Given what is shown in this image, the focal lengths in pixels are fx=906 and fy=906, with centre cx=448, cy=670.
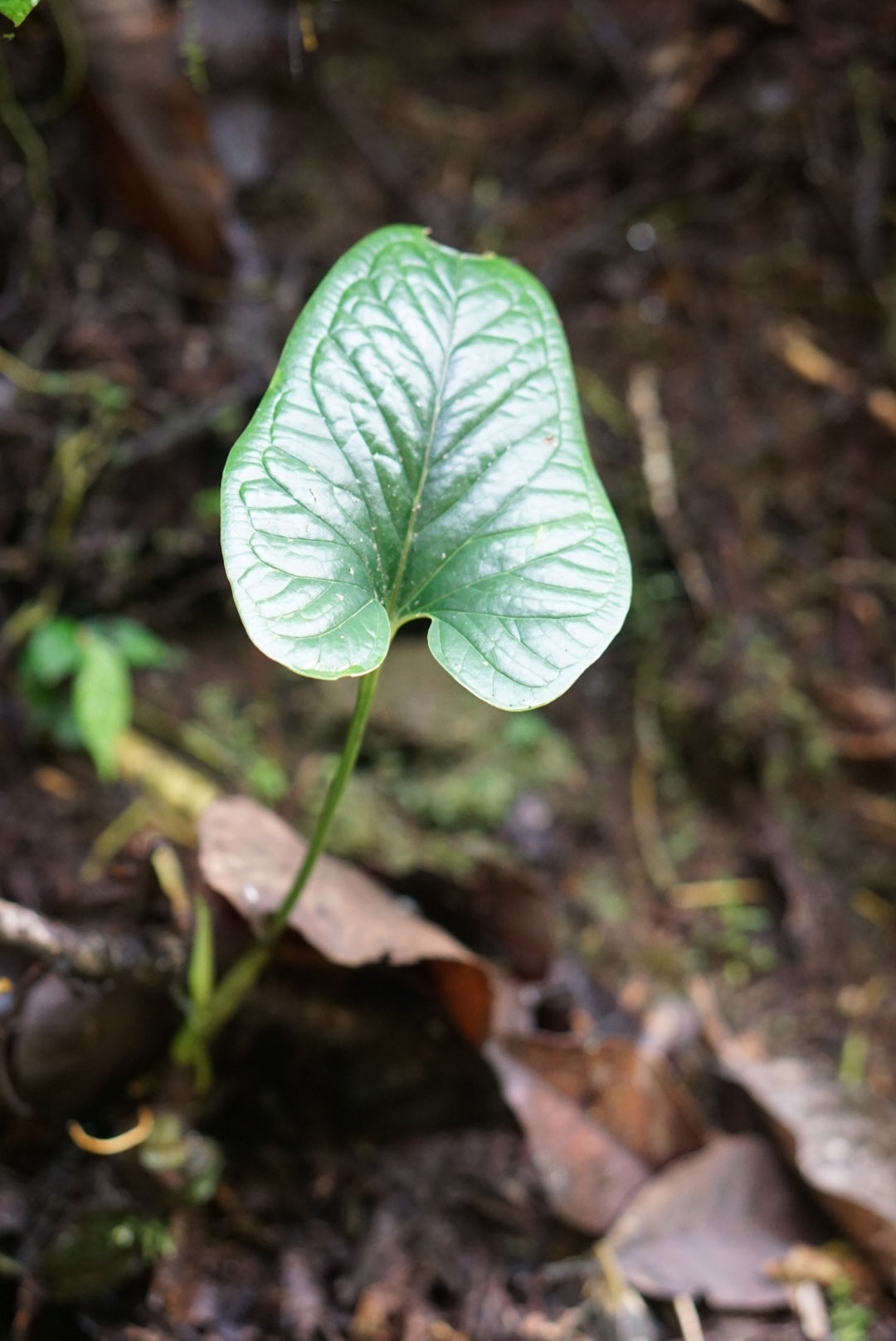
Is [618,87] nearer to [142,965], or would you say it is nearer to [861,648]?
[861,648]

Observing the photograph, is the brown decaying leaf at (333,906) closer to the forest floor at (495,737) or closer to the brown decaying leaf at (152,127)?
the forest floor at (495,737)

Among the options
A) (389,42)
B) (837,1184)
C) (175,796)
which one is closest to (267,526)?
(175,796)

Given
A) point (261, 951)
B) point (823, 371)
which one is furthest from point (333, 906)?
point (823, 371)

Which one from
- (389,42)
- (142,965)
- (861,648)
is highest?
(389,42)

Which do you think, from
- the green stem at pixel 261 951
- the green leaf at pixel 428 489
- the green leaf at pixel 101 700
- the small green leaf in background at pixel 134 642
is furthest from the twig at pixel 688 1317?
the small green leaf in background at pixel 134 642

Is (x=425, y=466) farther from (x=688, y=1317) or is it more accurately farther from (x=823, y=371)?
(x=823, y=371)

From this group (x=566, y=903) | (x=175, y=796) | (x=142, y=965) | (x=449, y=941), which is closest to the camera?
(x=142, y=965)

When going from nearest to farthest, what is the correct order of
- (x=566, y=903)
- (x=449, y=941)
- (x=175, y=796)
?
(x=449, y=941), (x=175, y=796), (x=566, y=903)
